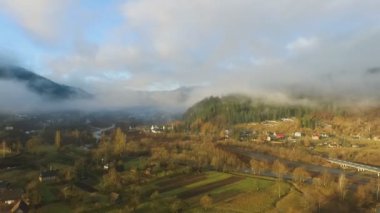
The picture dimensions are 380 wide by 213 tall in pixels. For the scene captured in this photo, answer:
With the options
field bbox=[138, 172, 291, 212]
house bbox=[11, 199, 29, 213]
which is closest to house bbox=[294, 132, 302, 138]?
field bbox=[138, 172, 291, 212]

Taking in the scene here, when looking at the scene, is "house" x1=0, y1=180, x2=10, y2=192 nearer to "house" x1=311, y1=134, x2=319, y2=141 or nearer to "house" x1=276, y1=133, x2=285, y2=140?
"house" x1=276, y1=133, x2=285, y2=140

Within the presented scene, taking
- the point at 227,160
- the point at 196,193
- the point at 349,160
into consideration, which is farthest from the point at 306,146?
the point at 196,193

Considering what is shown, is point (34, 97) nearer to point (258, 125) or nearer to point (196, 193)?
point (258, 125)

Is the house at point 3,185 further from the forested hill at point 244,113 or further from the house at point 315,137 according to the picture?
the forested hill at point 244,113

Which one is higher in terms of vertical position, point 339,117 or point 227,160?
point 339,117

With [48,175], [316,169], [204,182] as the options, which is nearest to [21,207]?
[48,175]
